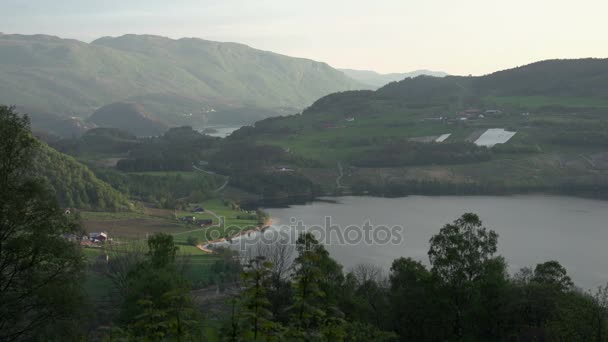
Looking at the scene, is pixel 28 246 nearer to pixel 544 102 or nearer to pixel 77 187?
pixel 77 187

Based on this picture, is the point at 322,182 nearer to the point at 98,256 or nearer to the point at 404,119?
the point at 404,119

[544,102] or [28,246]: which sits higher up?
[544,102]

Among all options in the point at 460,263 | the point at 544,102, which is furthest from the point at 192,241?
the point at 544,102

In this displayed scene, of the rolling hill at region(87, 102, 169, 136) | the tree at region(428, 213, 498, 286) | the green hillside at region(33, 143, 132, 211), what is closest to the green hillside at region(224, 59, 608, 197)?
the green hillside at region(33, 143, 132, 211)

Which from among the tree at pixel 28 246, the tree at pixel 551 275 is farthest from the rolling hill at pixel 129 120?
the tree at pixel 28 246

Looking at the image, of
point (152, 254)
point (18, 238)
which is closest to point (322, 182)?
point (152, 254)

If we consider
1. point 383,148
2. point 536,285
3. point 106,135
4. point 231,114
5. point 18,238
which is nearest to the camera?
point 18,238
